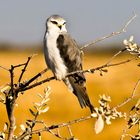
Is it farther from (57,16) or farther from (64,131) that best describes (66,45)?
(64,131)

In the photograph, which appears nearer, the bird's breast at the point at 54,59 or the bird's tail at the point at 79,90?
the bird's tail at the point at 79,90

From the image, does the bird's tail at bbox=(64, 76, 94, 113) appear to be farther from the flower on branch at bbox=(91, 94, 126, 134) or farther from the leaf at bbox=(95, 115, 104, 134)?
the leaf at bbox=(95, 115, 104, 134)

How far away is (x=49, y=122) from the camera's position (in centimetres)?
1981

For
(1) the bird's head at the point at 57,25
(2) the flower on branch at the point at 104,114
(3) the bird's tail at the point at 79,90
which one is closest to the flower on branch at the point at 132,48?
(2) the flower on branch at the point at 104,114

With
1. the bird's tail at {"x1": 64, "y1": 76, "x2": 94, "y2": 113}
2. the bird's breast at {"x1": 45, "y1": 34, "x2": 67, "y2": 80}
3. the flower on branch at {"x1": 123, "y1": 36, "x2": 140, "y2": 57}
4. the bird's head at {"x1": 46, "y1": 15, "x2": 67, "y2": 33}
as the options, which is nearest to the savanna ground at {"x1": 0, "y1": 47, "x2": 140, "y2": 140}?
the bird's head at {"x1": 46, "y1": 15, "x2": 67, "y2": 33}

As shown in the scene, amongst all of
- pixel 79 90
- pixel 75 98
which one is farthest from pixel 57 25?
pixel 75 98

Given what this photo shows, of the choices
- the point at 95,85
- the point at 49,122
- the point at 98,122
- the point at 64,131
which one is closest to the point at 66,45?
the point at 98,122

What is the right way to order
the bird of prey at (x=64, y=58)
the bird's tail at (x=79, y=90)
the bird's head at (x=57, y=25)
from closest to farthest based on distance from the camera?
the bird's tail at (x=79, y=90), the bird of prey at (x=64, y=58), the bird's head at (x=57, y=25)

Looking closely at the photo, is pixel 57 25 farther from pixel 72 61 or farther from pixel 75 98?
pixel 75 98

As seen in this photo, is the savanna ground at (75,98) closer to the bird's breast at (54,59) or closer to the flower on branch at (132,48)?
the bird's breast at (54,59)

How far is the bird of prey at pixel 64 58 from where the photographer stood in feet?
21.0

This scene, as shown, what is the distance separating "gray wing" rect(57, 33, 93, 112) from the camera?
6.35 meters

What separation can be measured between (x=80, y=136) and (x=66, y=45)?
11.3 m

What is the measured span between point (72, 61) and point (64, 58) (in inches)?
7.6
